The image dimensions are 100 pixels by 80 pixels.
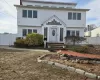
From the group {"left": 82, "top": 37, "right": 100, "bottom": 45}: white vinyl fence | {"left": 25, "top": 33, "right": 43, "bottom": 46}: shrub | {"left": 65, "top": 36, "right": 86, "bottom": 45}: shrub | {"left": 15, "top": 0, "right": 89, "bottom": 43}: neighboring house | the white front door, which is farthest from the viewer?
{"left": 82, "top": 37, "right": 100, "bottom": 45}: white vinyl fence

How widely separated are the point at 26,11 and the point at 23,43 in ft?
20.4

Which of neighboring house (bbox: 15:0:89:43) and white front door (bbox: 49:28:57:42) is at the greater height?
neighboring house (bbox: 15:0:89:43)

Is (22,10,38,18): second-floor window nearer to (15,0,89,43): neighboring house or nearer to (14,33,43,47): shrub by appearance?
(15,0,89,43): neighboring house

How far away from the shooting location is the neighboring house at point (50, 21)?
28109 millimetres

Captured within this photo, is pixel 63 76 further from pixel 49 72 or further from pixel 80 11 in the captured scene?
pixel 80 11

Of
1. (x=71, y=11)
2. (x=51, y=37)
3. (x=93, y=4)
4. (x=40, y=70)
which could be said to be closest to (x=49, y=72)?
(x=40, y=70)

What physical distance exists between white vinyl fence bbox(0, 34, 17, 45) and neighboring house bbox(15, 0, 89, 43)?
3.49ft

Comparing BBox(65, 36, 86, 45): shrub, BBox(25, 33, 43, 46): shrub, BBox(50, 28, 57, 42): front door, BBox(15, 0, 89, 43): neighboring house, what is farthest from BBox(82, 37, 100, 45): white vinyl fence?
BBox(25, 33, 43, 46): shrub

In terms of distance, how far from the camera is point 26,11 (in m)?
28.2

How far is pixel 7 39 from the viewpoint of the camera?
2780 cm

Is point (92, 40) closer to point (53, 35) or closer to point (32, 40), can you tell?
point (53, 35)

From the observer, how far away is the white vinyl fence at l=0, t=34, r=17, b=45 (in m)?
27.7

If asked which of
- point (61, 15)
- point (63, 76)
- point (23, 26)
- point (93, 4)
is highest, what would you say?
point (93, 4)

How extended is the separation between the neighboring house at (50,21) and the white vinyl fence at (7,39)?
1.06 meters
